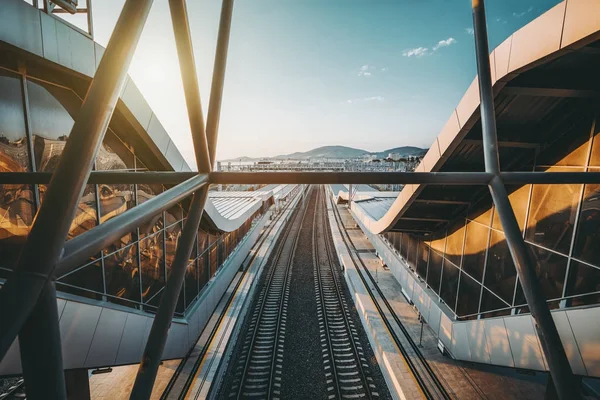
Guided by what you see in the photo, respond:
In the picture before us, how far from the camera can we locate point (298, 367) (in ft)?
36.1

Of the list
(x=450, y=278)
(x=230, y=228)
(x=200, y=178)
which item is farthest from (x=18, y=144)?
(x=450, y=278)

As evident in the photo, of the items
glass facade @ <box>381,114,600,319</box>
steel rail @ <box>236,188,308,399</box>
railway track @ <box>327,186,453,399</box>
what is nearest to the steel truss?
glass facade @ <box>381,114,600,319</box>

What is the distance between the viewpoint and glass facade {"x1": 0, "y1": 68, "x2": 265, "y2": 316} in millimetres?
5488

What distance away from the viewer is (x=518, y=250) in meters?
3.23

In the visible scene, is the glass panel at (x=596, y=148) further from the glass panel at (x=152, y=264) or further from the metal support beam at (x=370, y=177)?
the glass panel at (x=152, y=264)

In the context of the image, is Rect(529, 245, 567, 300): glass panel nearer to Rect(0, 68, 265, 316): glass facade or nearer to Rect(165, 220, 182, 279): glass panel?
Rect(0, 68, 265, 316): glass facade

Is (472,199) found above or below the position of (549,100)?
below

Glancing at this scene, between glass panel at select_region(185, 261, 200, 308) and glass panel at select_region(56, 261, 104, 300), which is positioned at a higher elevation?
glass panel at select_region(56, 261, 104, 300)

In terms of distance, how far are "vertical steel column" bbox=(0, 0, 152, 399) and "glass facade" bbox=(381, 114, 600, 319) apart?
9608 millimetres

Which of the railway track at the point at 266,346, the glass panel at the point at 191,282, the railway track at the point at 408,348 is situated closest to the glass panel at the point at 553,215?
the railway track at the point at 408,348

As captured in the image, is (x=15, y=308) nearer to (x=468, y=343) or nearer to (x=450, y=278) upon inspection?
(x=468, y=343)

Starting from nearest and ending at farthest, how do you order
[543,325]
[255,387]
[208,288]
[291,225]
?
[543,325], [255,387], [208,288], [291,225]

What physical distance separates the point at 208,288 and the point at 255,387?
248 inches

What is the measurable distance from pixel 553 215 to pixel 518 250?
635 centimetres
